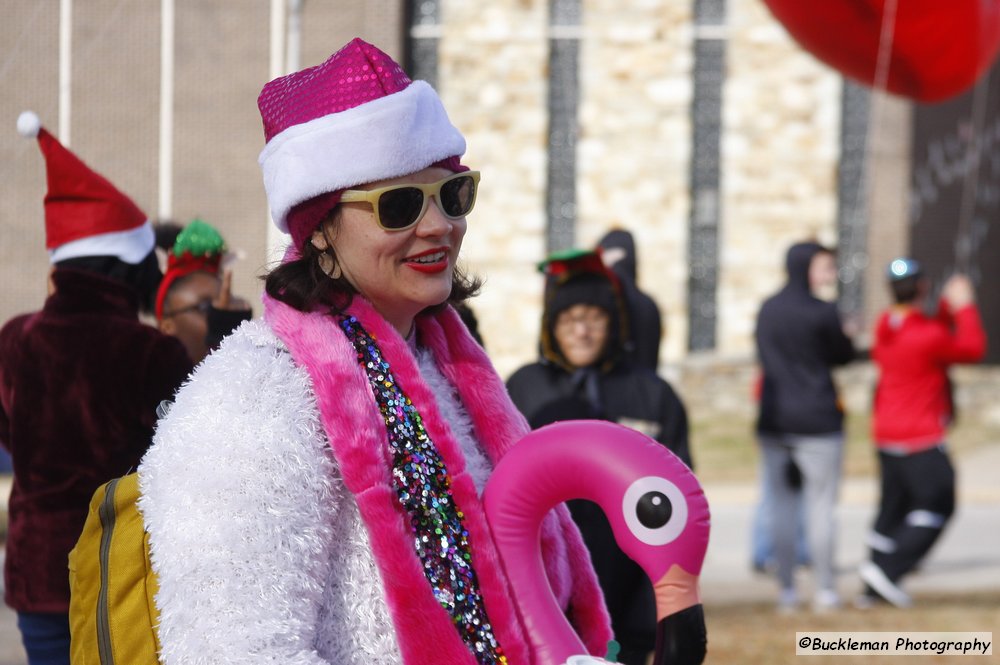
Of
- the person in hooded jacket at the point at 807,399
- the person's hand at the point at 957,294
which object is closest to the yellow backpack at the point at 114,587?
the person in hooded jacket at the point at 807,399

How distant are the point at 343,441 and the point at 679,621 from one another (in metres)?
0.53

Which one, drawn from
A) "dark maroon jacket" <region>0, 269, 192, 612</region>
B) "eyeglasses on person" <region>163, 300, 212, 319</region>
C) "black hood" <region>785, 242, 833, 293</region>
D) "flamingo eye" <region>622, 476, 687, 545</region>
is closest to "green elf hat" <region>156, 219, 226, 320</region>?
"eyeglasses on person" <region>163, 300, 212, 319</region>

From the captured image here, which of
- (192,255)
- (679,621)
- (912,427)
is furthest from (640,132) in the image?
(679,621)

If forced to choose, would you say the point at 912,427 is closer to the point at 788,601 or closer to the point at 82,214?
the point at 788,601

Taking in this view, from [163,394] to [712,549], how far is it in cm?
607

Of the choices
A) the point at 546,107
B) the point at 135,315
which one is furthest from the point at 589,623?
the point at 546,107

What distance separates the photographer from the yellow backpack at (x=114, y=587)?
1794mm

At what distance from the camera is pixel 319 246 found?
2004 mm

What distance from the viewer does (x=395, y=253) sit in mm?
1952

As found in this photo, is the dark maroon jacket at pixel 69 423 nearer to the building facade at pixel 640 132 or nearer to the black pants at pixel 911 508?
the black pants at pixel 911 508

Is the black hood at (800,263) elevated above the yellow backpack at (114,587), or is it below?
above

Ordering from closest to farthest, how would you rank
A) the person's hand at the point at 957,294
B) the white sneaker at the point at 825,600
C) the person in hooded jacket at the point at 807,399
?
the person in hooded jacket at the point at 807,399
the white sneaker at the point at 825,600
the person's hand at the point at 957,294

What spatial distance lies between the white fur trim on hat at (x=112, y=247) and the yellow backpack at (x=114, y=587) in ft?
6.50

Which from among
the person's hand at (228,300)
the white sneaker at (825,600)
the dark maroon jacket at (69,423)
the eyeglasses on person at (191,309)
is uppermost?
the person's hand at (228,300)
